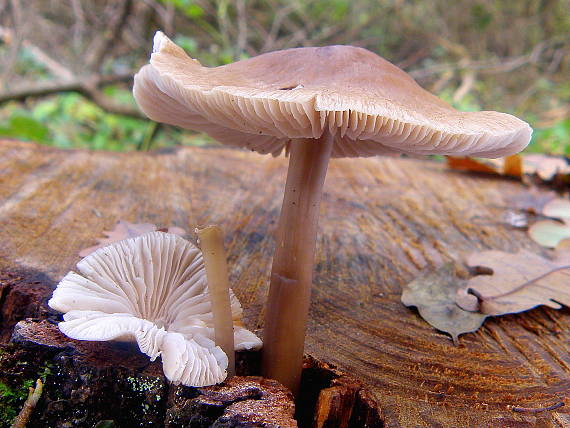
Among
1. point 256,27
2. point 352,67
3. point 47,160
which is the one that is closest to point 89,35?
point 256,27

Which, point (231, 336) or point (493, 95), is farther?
point (493, 95)

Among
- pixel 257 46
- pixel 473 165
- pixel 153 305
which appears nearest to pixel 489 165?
pixel 473 165

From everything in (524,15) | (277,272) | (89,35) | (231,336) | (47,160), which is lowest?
(231,336)

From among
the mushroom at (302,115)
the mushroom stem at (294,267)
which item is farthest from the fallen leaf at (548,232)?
the mushroom stem at (294,267)

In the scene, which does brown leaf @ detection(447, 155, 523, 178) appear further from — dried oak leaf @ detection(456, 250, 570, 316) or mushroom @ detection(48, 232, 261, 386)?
mushroom @ detection(48, 232, 261, 386)

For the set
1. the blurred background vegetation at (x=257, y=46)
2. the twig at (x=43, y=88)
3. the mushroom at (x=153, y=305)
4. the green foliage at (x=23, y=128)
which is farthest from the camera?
the blurred background vegetation at (x=257, y=46)

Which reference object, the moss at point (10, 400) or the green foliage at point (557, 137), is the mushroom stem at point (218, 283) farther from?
the green foliage at point (557, 137)

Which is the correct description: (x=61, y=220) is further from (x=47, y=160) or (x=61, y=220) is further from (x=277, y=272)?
(x=277, y=272)

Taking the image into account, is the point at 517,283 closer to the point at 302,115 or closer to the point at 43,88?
the point at 302,115
